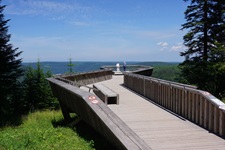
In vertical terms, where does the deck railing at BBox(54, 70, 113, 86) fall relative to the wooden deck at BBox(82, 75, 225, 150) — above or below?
above

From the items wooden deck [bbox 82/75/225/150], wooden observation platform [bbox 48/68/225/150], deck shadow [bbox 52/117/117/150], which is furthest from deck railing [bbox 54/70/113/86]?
wooden deck [bbox 82/75/225/150]

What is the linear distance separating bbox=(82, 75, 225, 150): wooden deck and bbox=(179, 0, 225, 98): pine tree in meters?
13.9

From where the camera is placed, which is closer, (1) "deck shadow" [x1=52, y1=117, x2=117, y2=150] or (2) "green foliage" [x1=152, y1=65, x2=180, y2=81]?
(1) "deck shadow" [x1=52, y1=117, x2=117, y2=150]

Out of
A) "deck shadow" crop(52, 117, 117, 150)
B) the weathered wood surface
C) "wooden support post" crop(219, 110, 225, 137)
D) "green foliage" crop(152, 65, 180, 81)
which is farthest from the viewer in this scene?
"green foliage" crop(152, 65, 180, 81)

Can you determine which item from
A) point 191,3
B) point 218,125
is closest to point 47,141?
point 218,125

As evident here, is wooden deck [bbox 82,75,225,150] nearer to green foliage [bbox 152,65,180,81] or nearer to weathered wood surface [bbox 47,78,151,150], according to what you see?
weathered wood surface [bbox 47,78,151,150]

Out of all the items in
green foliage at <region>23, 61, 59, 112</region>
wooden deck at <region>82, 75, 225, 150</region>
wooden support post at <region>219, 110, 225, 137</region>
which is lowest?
green foliage at <region>23, 61, 59, 112</region>

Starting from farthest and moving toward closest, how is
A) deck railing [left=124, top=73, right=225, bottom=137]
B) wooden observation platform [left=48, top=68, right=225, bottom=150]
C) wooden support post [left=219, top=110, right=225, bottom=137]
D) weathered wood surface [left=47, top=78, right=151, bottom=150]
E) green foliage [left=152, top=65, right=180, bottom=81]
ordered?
green foliage [left=152, top=65, right=180, bottom=81] < deck railing [left=124, top=73, right=225, bottom=137] < wooden support post [left=219, top=110, right=225, bottom=137] < wooden observation platform [left=48, top=68, right=225, bottom=150] < weathered wood surface [left=47, top=78, right=151, bottom=150]

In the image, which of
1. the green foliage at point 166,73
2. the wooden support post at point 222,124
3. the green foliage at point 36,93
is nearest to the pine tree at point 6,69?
the green foliage at point 36,93

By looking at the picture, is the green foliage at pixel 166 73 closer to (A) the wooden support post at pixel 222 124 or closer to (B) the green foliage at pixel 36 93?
(B) the green foliage at pixel 36 93

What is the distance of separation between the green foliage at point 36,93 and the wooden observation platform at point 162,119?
1832 centimetres

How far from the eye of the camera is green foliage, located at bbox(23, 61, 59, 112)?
27.6m

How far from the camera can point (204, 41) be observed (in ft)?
79.9

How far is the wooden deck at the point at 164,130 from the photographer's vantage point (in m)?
5.77
